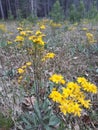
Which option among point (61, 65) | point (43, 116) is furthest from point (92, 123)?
point (61, 65)

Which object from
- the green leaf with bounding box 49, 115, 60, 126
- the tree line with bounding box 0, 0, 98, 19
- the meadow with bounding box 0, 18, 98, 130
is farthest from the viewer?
the tree line with bounding box 0, 0, 98, 19

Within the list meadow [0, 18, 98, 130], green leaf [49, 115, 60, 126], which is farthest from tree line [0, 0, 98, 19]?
green leaf [49, 115, 60, 126]

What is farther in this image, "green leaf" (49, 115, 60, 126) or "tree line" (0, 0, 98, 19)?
"tree line" (0, 0, 98, 19)

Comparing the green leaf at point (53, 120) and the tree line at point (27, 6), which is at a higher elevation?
the green leaf at point (53, 120)

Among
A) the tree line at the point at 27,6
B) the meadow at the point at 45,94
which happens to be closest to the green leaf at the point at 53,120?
the meadow at the point at 45,94

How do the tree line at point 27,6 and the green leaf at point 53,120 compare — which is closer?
the green leaf at point 53,120

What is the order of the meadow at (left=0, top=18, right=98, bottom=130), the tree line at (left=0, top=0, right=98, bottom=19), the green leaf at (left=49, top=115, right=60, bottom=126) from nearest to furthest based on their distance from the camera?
the meadow at (left=0, top=18, right=98, bottom=130) < the green leaf at (left=49, top=115, right=60, bottom=126) < the tree line at (left=0, top=0, right=98, bottom=19)

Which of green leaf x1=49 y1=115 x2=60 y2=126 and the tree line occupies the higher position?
green leaf x1=49 y1=115 x2=60 y2=126

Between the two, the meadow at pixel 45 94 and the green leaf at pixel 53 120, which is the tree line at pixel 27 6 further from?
the green leaf at pixel 53 120

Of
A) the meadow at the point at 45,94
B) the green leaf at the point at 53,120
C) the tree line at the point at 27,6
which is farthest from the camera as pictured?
the tree line at the point at 27,6

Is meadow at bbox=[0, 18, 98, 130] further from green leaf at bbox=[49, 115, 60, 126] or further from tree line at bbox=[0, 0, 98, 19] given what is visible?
tree line at bbox=[0, 0, 98, 19]

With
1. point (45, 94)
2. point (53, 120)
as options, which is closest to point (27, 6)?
point (45, 94)

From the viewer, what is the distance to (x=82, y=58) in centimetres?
580

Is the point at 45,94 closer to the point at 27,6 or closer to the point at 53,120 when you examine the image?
the point at 53,120
